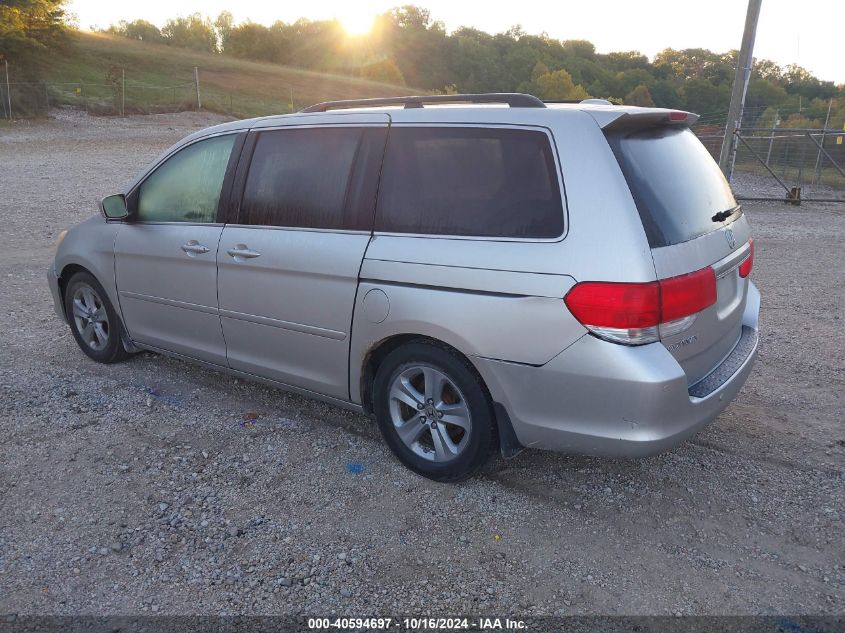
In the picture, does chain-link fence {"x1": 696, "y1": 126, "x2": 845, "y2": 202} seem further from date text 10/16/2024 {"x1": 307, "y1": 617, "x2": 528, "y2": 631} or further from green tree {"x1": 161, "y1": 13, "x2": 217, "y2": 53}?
green tree {"x1": 161, "y1": 13, "x2": 217, "y2": 53}

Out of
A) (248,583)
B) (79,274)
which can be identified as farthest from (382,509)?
(79,274)

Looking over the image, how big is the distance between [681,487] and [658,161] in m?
1.65

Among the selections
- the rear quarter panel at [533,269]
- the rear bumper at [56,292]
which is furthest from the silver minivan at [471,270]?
the rear bumper at [56,292]

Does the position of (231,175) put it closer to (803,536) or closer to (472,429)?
(472,429)

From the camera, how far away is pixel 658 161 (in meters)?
3.17

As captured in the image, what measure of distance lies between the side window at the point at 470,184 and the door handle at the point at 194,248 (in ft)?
4.24

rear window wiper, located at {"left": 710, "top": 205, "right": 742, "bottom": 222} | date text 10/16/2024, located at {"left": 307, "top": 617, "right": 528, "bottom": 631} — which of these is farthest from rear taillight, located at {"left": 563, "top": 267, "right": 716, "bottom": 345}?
date text 10/16/2024, located at {"left": 307, "top": 617, "right": 528, "bottom": 631}

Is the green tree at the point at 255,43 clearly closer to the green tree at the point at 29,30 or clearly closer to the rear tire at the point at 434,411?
the green tree at the point at 29,30

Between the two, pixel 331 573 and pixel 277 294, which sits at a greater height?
pixel 277 294

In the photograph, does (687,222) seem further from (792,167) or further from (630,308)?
(792,167)

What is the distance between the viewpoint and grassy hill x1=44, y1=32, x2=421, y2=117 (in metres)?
30.3

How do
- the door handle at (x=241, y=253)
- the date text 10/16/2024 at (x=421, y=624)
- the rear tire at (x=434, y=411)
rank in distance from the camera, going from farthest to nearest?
1. the door handle at (x=241, y=253)
2. the rear tire at (x=434, y=411)
3. the date text 10/16/2024 at (x=421, y=624)

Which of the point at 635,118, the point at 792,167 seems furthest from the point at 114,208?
the point at 792,167

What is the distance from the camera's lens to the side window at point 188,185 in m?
4.29
